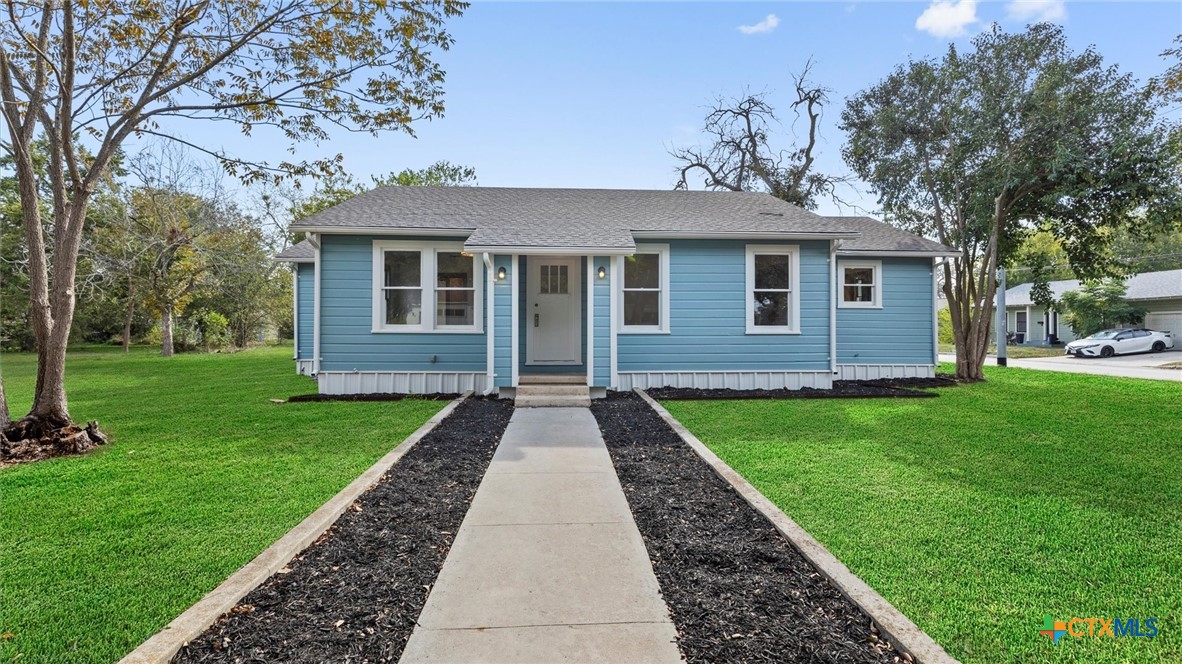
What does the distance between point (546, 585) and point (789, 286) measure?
8.35 metres

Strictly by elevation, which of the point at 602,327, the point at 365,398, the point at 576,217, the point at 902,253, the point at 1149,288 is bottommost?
the point at 365,398

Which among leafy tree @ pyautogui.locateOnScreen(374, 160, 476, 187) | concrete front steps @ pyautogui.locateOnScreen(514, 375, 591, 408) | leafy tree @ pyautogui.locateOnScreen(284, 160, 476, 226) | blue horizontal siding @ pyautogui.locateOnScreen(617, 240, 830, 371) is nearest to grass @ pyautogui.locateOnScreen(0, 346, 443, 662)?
concrete front steps @ pyautogui.locateOnScreen(514, 375, 591, 408)

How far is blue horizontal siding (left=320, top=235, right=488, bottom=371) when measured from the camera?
29.6 feet

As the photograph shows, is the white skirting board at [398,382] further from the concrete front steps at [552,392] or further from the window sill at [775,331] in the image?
the window sill at [775,331]

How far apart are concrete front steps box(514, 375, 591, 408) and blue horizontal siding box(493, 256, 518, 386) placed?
12.9 inches

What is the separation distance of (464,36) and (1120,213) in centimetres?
1219

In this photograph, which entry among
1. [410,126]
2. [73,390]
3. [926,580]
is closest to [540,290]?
[410,126]

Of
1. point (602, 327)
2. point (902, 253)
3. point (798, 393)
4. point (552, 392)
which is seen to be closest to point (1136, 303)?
Result: point (902, 253)

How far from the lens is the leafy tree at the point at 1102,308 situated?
2416 centimetres

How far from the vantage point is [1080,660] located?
1977 millimetres

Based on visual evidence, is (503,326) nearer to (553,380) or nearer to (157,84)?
(553,380)

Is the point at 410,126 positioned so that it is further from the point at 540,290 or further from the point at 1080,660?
the point at 1080,660

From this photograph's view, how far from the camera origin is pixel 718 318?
9.50 metres

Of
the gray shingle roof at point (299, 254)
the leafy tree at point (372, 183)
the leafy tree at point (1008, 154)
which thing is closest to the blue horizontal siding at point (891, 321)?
the leafy tree at point (1008, 154)
